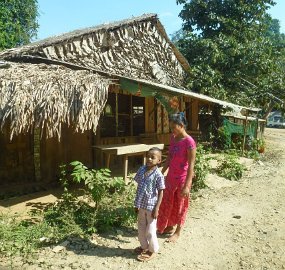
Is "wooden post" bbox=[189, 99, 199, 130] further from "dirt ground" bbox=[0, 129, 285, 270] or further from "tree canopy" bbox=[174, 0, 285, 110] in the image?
"dirt ground" bbox=[0, 129, 285, 270]

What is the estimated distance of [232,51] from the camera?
13891 millimetres

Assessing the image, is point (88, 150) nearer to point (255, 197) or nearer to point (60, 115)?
point (60, 115)

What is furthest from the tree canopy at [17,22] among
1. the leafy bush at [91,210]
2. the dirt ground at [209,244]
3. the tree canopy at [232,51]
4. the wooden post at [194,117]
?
the dirt ground at [209,244]

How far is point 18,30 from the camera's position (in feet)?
81.7

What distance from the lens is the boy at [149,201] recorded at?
406 centimetres

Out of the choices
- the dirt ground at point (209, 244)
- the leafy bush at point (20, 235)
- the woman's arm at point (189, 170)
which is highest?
the woman's arm at point (189, 170)

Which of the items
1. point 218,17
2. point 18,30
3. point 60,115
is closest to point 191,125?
point 218,17

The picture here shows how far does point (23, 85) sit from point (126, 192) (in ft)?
9.03

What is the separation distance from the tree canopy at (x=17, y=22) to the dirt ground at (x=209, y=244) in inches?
770

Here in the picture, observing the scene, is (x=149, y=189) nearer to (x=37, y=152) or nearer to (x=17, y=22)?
(x=37, y=152)

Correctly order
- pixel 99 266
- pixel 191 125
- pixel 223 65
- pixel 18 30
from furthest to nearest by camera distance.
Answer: pixel 18 30
pixel 223 65
pixel 191 125
pixel 99 266

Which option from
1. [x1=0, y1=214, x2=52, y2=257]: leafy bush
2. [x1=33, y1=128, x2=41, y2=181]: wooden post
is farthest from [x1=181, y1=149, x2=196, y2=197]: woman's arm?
[x1=33, y1=128, x2=41, y2=181]: wooden post

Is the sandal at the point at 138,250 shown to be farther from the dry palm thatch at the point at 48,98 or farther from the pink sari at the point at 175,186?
the dry palm thatch at the point at 48,98

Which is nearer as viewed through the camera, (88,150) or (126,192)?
(126,192)
